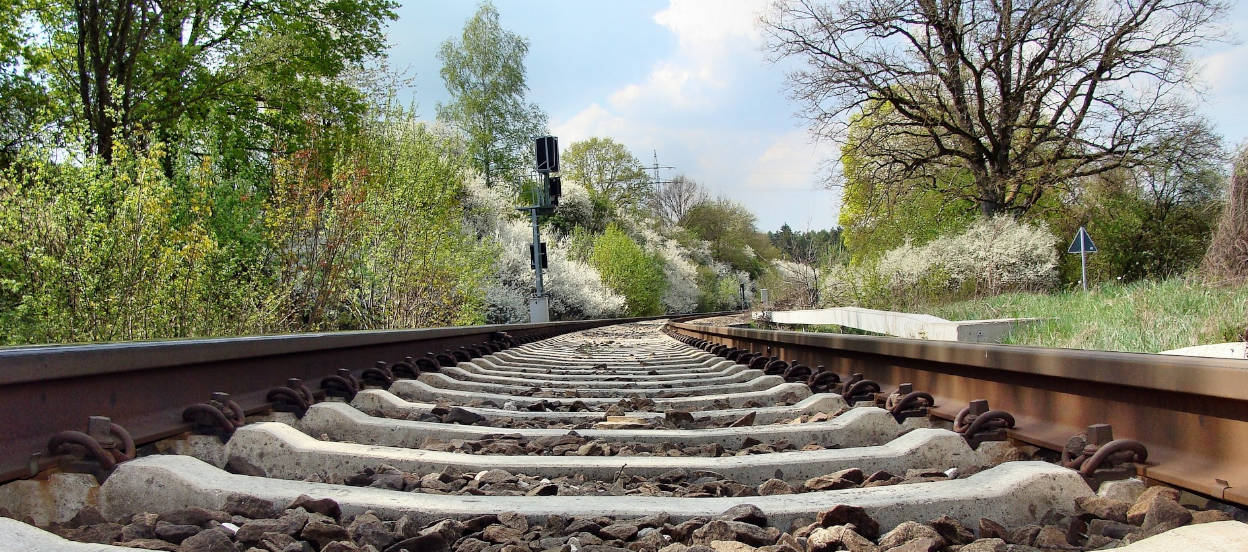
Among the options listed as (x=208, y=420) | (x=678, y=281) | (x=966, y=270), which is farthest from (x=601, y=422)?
(x=678, y=281)

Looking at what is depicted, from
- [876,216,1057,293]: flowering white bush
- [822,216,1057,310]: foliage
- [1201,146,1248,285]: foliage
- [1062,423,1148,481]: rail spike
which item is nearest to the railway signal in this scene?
[822,216,1057,310]: foliage

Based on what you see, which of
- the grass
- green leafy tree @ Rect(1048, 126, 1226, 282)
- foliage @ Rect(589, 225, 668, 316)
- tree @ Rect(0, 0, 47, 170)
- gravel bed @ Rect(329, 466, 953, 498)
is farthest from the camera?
foliage @ Rect(589, 225, 668, 316)

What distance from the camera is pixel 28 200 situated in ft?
23.2

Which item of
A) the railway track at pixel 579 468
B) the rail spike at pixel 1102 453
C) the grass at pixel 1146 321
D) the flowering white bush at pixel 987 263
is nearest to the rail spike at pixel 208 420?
the railway track at pixel 579 468

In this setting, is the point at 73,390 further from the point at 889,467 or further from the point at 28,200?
the point at 28,200

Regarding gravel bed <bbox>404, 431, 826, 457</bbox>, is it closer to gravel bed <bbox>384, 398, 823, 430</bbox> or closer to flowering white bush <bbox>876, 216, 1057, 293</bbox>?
gravel bed <bbox>384, 398, 823, 430</bbox>

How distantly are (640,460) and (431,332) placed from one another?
194 inches

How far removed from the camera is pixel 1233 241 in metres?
9.95

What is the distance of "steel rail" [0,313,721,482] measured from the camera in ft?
6.13

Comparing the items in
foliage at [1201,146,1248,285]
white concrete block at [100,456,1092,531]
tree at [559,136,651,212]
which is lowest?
white concrete block at [100,456,1092,531]

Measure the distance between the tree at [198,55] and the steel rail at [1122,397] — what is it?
13060mm

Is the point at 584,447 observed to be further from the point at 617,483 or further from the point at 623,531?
the point at 623,531

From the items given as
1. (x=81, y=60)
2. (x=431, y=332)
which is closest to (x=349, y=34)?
(x=81, y=60)

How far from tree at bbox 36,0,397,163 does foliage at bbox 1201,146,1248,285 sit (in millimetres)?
14715
